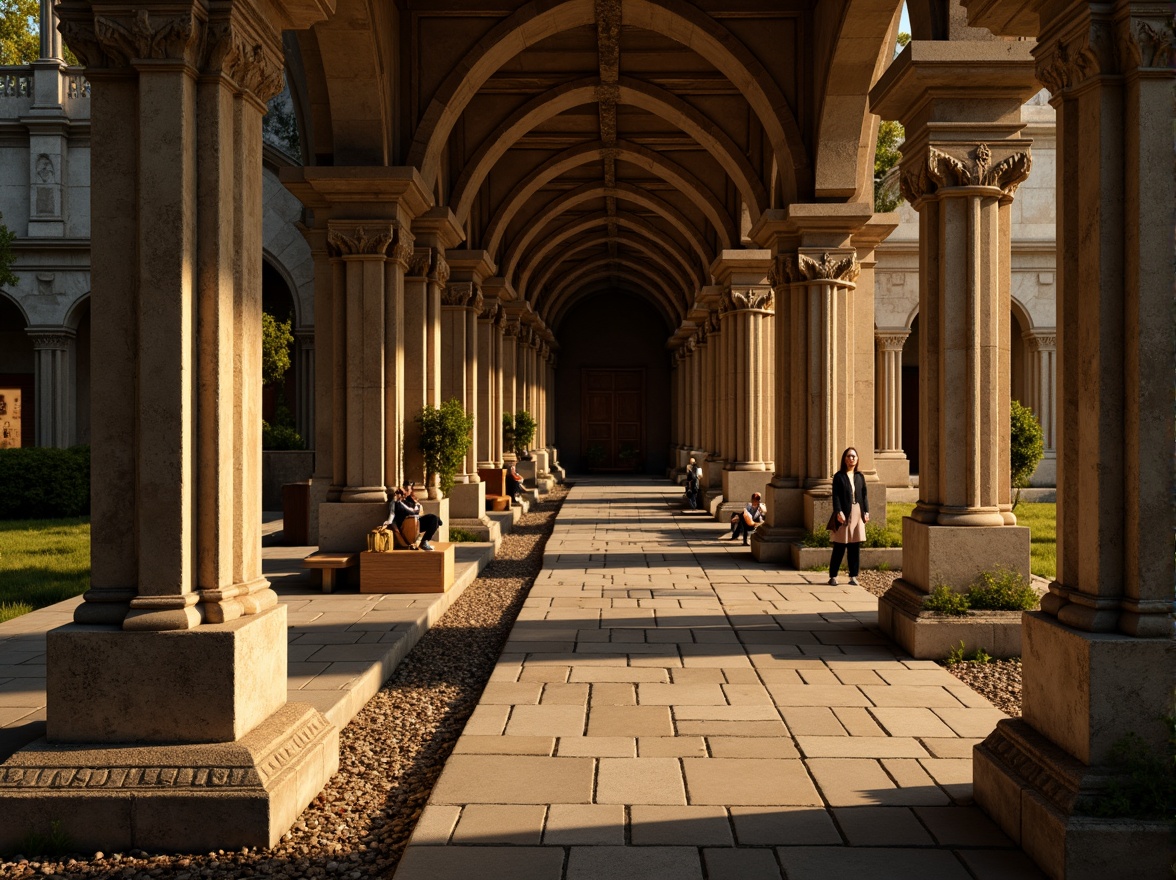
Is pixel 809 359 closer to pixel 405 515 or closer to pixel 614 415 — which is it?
pixel 405 515

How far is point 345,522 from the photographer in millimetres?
9695

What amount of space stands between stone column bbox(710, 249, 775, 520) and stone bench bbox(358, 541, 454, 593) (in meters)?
8.11

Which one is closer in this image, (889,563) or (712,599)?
(712,599)

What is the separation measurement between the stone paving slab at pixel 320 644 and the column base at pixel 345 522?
0.44 m

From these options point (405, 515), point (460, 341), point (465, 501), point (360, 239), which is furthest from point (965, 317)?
point (460, 341)

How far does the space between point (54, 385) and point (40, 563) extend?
13.6 metres

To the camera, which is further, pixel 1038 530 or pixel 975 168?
pixel 1038 530

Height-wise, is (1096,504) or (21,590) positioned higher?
(1096,504)

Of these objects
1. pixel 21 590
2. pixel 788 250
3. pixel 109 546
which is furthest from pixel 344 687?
pixel 788 250

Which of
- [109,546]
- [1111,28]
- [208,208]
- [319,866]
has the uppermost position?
[1111,28]

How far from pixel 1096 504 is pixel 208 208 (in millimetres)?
3658

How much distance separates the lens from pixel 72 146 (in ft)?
75.4

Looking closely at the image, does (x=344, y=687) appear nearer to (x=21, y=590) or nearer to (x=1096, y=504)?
(x=1096, y=504)

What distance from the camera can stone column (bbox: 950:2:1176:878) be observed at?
3555 mm
